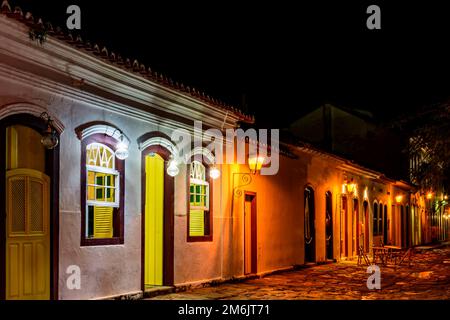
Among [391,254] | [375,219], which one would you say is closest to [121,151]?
[391,254]

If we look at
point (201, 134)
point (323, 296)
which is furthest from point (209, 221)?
point (323, 296)

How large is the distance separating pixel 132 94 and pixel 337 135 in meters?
23.0

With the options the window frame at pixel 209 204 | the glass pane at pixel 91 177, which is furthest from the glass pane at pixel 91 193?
the window frame at pixel 209 204

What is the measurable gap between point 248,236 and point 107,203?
6217mm

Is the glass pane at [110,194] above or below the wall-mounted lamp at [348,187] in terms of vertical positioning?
below

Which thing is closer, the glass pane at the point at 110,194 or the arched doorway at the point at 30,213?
the arched doorway at the point at 30,213

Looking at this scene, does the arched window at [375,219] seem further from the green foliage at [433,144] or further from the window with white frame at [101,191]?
the window with white frame at [101,191]

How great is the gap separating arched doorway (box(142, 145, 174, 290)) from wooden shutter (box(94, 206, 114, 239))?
153cm

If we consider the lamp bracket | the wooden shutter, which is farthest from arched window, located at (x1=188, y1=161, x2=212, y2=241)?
the wooden shutter

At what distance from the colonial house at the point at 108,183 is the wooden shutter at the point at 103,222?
0.03 meters

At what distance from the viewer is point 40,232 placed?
948 cm

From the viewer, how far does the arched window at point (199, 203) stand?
13.6 metres

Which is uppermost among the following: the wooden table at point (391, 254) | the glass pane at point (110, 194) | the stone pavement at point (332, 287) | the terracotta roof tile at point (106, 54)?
the terracotta roof tile at point (106, 54)

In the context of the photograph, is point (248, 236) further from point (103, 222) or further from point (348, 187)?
point (348, 187)
